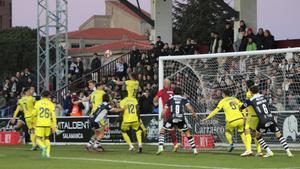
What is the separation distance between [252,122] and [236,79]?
5.26 metres

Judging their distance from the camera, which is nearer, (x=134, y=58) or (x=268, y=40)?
(x=268, y=40)

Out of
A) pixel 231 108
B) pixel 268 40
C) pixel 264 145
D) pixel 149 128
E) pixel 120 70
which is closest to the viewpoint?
pixel 264 145

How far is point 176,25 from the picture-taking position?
8556 centimetres

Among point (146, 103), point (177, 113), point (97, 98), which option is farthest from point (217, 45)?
point (177, 113)

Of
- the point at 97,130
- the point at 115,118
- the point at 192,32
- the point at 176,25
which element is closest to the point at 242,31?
the point at 115,118

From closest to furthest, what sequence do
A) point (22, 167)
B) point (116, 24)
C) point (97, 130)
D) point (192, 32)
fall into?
point (22, 167) < point (97, 130) < point (192, 32) < point (116, 24)

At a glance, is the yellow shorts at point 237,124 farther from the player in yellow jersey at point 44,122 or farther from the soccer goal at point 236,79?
the player in yellow jersey at point 44,122

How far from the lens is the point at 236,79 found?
1026 inches

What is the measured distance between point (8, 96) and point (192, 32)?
44045mm

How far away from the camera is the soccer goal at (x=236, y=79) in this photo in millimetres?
25047

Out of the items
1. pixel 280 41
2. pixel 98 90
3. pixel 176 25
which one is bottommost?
pixel 98 90

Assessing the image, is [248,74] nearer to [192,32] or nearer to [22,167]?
[22,167]

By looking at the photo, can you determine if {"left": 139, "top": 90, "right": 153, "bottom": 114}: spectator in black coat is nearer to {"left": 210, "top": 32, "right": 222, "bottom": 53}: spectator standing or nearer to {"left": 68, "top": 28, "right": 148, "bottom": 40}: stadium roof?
{"left": 210, "top": 32, "right": 222, "bottom": 53}: spectator standing

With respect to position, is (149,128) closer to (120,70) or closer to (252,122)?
(120,70)
